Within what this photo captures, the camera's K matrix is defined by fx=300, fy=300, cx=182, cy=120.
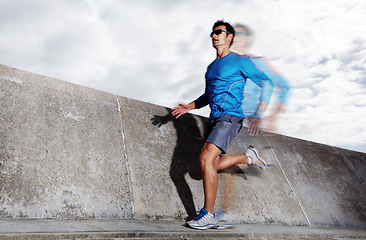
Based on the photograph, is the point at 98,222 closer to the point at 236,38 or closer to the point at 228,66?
the point at 228,66

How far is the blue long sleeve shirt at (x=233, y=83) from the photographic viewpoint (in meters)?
2.78

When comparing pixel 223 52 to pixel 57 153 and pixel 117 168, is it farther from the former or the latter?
pixel 57 153

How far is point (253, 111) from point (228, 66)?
19.1 inches

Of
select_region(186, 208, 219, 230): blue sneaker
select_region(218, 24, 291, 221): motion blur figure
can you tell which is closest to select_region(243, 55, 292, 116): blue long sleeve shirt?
select_region(218, 24, 291, 221): motion blur figure

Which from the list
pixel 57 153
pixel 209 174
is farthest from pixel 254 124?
pixel 57 153

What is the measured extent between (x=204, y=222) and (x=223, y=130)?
31.6 inches

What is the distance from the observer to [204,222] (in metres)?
2.46

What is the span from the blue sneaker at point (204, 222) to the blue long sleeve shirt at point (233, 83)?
34.7 inches

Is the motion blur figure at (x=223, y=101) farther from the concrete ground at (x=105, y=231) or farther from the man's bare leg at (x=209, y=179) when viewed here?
the concrete ground at (x=105, y=231)

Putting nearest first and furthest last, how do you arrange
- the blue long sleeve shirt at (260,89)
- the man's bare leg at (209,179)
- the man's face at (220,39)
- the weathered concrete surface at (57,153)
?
1. the weathered concrete surface at (57,153)
2. the man's bare leg at (209,179)
3. the blue long sleeve shirt at (260,89)
4. the man's face at (220,39)

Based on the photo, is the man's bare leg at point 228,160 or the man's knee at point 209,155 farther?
the man's bare leg at point 228,160

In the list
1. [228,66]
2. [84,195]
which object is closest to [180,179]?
[84,195]

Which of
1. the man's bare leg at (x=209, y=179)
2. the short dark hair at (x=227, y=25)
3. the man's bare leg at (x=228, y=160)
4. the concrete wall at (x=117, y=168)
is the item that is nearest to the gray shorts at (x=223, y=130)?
the man's bare leg at (x=209, y=179)

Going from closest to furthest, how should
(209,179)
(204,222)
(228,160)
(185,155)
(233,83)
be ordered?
(204,222)
(209,179)
(233,83)
(228,160)
(185,155)
